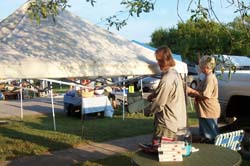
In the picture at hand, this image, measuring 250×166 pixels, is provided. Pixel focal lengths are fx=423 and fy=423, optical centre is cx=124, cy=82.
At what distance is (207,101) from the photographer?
20.4 ft

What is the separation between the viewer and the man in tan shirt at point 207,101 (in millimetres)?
6129

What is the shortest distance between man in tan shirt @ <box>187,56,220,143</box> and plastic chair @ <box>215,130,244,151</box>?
0.76 metres

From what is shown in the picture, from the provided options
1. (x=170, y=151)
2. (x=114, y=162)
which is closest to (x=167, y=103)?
(x=170, y=151)

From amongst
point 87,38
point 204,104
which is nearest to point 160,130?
point 204,104

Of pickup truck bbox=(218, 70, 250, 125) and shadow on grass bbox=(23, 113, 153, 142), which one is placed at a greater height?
pickup truck bbox=(218, 70, 250, 125)

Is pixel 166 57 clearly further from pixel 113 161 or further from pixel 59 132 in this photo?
pixel 59 132

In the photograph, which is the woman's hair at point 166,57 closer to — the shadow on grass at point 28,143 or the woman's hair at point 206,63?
the woman's hair at point 206,63

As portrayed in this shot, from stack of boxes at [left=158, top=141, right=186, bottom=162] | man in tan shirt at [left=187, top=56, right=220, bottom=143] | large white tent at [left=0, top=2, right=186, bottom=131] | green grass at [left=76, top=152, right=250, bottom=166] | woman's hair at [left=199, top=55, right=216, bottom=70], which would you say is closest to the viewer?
stack of boxes at [left=158, top=141, right=186, bottom=162]

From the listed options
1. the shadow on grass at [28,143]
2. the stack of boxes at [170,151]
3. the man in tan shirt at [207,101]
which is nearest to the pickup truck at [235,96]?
the man in tan shirt at [207,101]

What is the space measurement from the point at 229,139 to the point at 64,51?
2.61 metres

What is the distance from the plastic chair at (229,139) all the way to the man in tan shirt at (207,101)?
0.76m

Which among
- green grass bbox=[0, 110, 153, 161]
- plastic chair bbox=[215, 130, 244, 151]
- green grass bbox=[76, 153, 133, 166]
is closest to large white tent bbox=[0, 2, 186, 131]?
green grass bbox=[76, 153, 133, 166]

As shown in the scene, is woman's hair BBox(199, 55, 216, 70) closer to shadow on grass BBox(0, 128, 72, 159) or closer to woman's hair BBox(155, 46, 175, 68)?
woman's hair BBox(155, 46, 175, 68)

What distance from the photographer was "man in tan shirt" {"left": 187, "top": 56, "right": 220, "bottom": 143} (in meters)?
6.13
